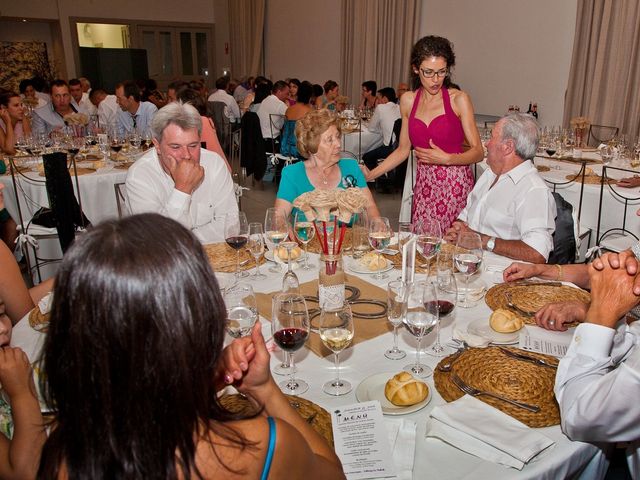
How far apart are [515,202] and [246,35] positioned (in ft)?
46.6

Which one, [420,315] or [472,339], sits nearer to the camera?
[420,315]

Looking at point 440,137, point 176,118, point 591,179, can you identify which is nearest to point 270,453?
point 176,118

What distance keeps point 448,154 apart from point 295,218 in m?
1.60

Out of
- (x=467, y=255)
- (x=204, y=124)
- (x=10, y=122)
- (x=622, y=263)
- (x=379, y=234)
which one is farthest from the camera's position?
(x=10, y=122)

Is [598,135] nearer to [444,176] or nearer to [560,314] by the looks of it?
[444,176]

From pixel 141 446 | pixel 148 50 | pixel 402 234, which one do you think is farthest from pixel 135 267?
pixel 148 50

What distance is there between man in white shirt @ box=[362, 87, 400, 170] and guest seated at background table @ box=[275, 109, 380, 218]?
4.11 meters

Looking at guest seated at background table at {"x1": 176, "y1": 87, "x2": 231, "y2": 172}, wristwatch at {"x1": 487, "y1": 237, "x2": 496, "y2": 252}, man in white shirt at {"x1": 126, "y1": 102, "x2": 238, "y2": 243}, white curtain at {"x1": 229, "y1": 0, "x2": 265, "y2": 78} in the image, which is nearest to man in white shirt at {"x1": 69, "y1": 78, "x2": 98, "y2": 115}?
guest seated at background table at {"x1": 176, "y1": 87, "x2": 231, "y2": 172}

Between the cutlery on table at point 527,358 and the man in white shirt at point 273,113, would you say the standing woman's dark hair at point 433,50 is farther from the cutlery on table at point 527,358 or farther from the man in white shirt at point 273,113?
the man in white shirt at point 273,113

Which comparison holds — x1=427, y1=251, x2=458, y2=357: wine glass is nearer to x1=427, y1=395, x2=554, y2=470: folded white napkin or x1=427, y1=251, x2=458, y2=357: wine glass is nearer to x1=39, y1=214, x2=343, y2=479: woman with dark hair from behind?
x1=427, y1=395, x2=554, y2=470: folded white napkin

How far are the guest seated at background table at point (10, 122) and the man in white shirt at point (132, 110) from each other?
1.19 metres

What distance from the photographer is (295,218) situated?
240 centimetres

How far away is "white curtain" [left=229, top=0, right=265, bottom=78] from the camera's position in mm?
14836

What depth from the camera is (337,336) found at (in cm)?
142
